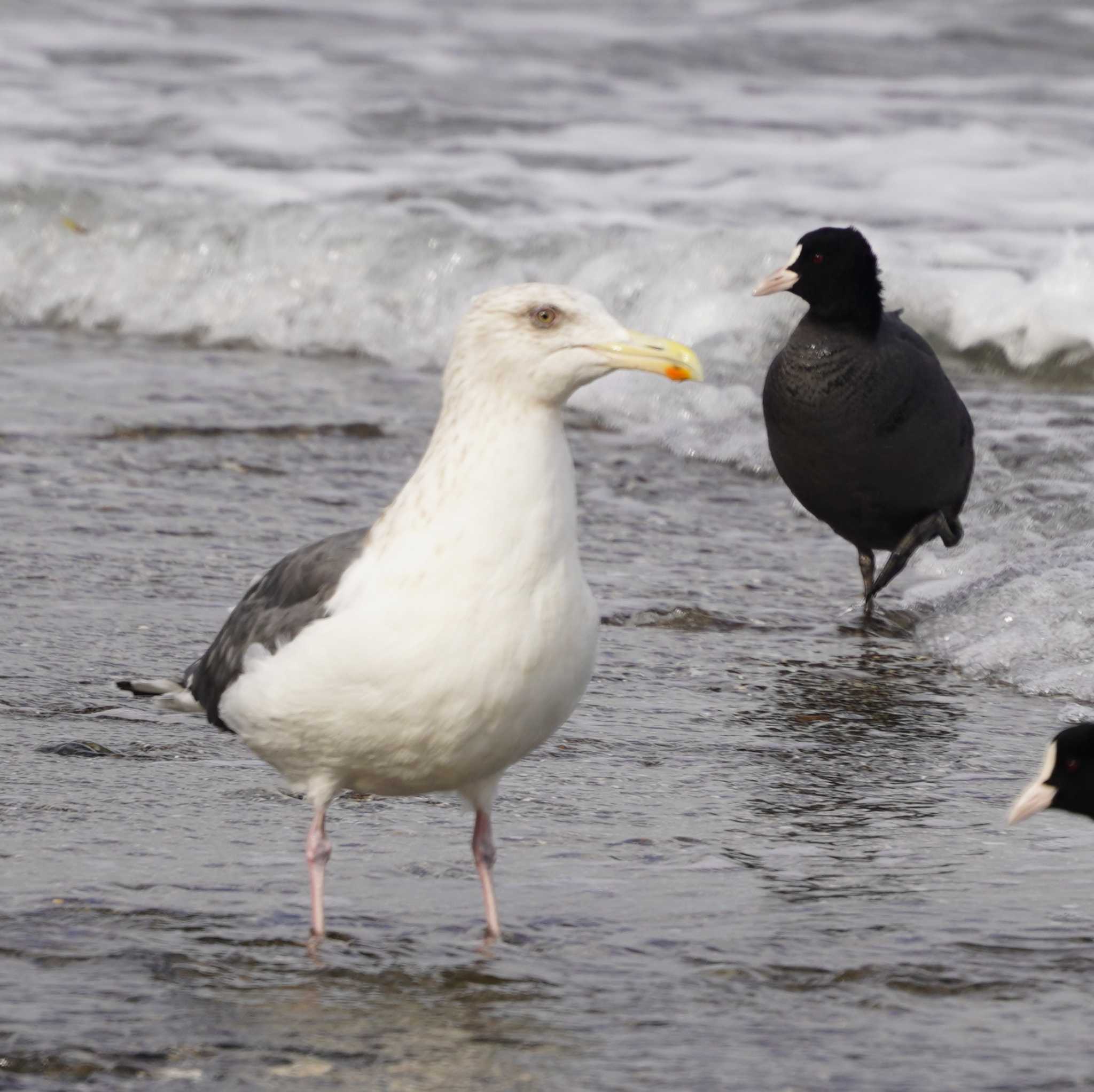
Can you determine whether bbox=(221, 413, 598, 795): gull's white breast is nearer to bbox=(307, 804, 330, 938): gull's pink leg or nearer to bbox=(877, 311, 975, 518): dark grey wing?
bbox=(307, 804, 330, 938): gull's pink leg

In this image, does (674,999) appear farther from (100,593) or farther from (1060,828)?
(100,593)

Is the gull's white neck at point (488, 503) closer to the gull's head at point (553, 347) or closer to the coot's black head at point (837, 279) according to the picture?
the gull's head at point (553, 347)

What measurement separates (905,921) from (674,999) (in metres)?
0.63

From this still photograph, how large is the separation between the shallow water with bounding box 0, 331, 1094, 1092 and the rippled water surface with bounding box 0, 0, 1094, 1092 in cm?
1

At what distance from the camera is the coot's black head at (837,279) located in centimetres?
723

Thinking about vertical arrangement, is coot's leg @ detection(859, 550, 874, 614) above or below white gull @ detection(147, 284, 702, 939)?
below

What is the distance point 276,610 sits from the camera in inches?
169

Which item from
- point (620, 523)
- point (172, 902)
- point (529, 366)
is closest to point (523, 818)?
point (172, 902)

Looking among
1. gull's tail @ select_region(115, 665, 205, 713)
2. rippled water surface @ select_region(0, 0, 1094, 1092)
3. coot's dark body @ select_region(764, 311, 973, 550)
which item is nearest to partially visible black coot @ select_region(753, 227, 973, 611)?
coot's dark body @ select_region(764, 311, 973, 550)

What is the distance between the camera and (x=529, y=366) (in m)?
3.91

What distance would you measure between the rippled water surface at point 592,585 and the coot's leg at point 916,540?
12 centimetres

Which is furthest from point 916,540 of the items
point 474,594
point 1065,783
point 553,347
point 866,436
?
point 474,594

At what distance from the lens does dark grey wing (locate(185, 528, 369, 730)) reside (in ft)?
13.5

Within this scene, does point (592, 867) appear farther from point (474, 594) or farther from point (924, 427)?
point (924, 427)
